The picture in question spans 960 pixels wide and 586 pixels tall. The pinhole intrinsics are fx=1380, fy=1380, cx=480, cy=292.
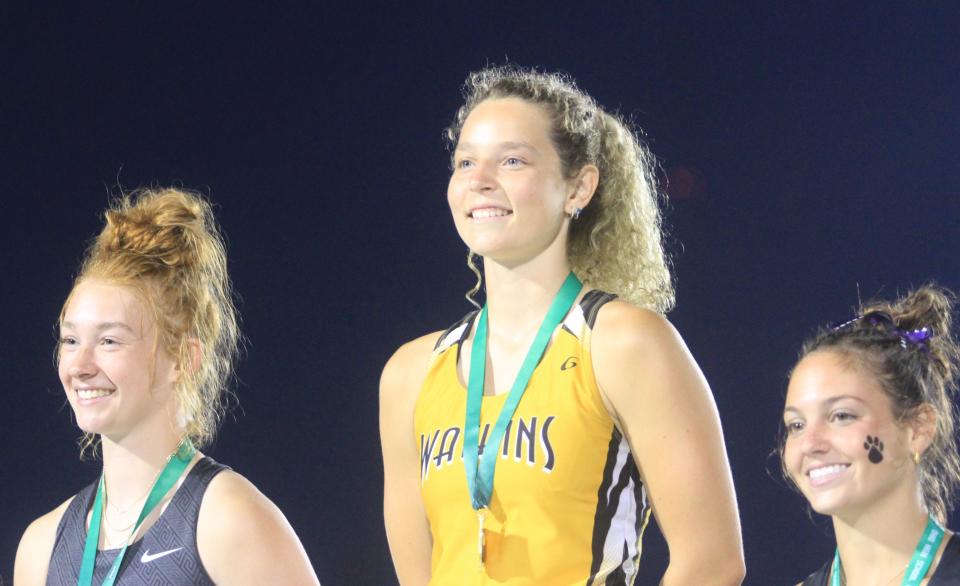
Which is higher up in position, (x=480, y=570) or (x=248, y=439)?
(x=248, y=439)

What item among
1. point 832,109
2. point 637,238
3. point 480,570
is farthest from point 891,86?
point 480,570

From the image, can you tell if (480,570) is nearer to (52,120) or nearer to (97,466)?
(97,466)

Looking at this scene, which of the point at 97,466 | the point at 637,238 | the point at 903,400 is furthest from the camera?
the point at 97,466

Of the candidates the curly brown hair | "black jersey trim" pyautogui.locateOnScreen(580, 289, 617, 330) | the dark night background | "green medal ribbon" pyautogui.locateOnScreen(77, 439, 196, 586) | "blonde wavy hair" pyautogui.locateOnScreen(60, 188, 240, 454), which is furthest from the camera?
the dark night background

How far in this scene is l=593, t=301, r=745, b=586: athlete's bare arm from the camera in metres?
1.90

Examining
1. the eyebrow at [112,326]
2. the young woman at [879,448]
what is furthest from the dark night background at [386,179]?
the young woman at [879,448]

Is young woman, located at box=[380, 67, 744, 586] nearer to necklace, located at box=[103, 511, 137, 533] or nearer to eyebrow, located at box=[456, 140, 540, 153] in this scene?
eyebrow, located at box=[456, 140, 540, 153]

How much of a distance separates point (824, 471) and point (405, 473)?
678mm

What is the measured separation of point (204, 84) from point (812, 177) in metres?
1.59

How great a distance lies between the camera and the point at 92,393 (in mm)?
2160

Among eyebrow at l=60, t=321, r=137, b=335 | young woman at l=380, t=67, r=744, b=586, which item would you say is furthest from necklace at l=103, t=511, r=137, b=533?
young woman at l=380, t=67, r=744, b=586

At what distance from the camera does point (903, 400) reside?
189cm

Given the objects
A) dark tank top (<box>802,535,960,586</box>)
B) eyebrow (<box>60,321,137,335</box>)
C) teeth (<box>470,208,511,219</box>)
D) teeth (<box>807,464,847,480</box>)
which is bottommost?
dark tank top (<box>802,535,960,586</box>)

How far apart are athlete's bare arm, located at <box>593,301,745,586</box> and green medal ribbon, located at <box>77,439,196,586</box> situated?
69 centimetres
